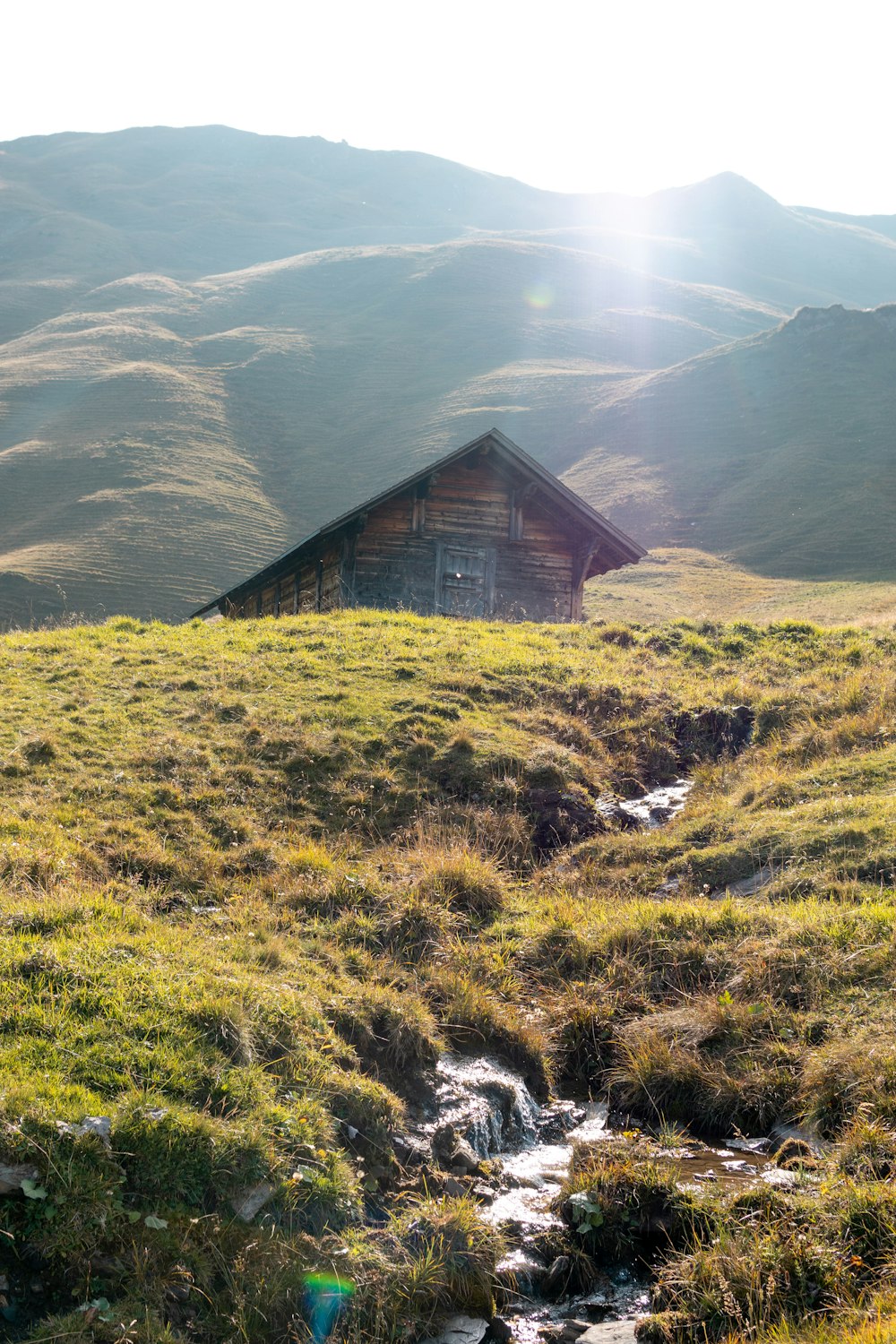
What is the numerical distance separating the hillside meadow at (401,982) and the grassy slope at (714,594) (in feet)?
84.0

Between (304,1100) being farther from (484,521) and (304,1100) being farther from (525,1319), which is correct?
(484,521)

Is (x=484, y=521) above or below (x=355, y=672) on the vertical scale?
above

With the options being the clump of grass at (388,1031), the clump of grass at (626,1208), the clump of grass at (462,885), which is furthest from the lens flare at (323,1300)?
the clump of grass at (462,885)

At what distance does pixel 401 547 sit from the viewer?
25625 mm

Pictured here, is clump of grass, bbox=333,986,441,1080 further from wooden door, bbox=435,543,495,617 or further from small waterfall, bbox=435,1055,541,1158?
wooden door, bbox=435,543,495,617

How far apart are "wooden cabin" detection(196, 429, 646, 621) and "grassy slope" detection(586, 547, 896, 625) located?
1205 cm

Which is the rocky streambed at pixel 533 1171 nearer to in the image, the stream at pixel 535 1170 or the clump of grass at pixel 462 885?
the stream at pixel 535 1170

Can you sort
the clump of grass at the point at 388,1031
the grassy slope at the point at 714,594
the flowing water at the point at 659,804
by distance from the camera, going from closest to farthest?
the clump of grass at the point at 388,1031
the flowing water at the point at 659,804
the grassy slope at the point at 714,594

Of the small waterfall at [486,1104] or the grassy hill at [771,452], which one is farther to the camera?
the grassy hill at [771,452]

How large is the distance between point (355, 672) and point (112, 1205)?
1136 cm

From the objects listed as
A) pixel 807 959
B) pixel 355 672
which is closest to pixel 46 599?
pixel 355 672

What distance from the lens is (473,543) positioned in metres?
25.8

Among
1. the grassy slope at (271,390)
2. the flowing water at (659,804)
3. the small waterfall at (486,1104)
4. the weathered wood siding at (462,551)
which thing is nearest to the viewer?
the small waterfall at (486,1104)

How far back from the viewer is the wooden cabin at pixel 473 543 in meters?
25.3
